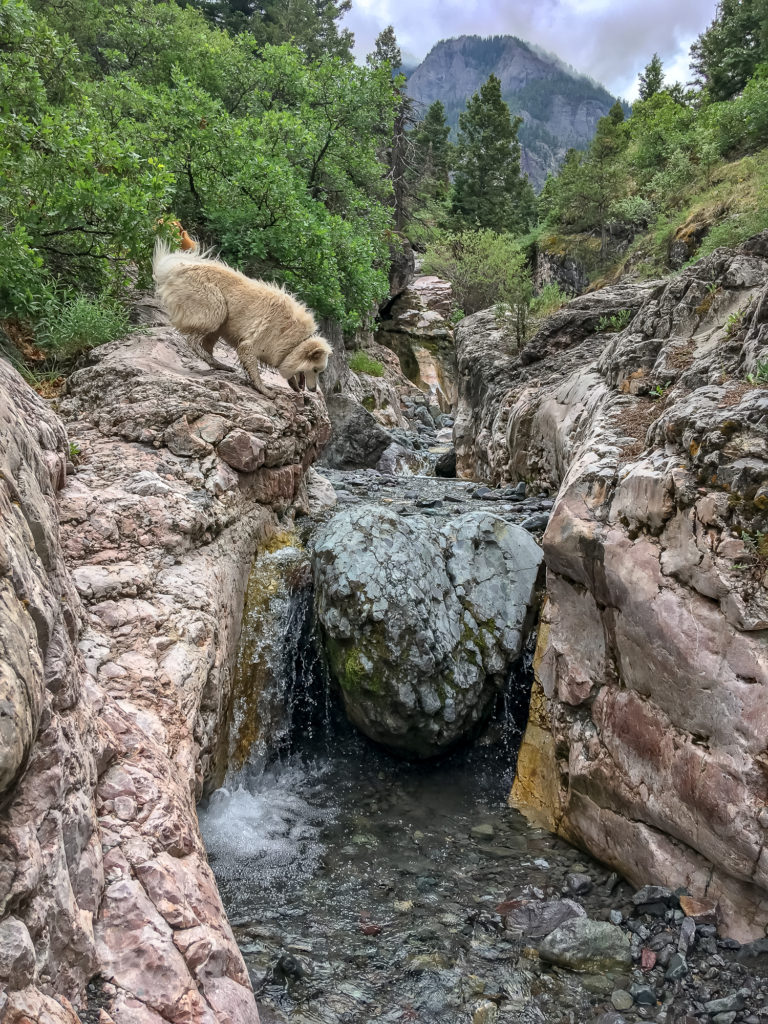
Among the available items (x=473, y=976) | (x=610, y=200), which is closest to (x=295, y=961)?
(x=473, y=976)

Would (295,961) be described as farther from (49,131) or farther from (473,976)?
(49,131)

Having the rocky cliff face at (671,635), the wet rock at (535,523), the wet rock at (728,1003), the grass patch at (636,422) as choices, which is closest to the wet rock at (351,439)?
the wet rock at (535,523)

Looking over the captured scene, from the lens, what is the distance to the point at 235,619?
5672 mm

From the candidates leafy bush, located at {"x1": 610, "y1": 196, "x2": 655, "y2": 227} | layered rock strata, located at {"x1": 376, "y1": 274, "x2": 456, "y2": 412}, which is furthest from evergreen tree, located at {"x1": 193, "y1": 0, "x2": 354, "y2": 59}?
leafy bush, located at {"x1": 610, "y1": 196, "x2": 655, "y2": 227}

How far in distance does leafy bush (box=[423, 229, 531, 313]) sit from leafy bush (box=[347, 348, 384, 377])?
7197 mm

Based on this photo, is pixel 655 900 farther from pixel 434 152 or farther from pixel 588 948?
pixel 434 152

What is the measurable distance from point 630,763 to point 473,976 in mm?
1910

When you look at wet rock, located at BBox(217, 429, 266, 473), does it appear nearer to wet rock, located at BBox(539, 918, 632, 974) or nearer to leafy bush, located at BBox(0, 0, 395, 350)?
leafy bush, located at BBox(0, 0, 395, 350)

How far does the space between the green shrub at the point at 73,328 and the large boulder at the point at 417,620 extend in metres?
3.86

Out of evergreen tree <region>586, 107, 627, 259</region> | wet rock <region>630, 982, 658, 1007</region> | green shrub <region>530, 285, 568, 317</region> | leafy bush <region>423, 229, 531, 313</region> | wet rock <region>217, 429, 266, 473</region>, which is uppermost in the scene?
evergreen tree <region>586, 107, 627, 259</region>

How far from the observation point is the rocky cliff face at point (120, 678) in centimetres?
210

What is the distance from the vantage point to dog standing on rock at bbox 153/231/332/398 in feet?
22.1

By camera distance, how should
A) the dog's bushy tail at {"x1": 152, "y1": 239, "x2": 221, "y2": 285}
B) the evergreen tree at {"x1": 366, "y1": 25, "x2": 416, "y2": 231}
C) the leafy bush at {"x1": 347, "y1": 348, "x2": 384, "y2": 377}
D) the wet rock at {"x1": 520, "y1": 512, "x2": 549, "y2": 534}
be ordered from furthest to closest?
the evergreen tree at {"x1": 366, "y1": 25, "x2": 416, "y2": 231}, the leafy bush at {"x1": 347, "y1": 348, "x2": 384, "y2": 377}, the wet rock at {"x1": 520, "y1": 512, "x2": 549, "y2": 534}, the dog's bushy tail at {"x1": 152, "y1": 239, "x2": 221, "y2": 285}

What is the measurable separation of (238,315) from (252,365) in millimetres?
626
